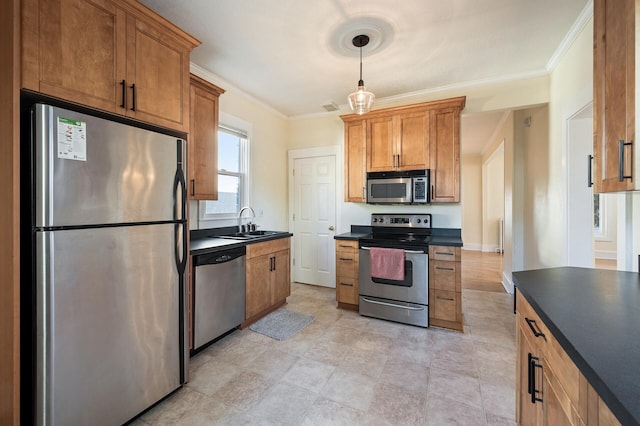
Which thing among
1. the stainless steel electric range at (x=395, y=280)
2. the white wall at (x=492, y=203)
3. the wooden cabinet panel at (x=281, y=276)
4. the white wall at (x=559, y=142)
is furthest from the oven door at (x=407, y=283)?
the white wall at (x=492, y=203)

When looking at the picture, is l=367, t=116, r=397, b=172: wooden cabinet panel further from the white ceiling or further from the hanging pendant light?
the hanging pendant light

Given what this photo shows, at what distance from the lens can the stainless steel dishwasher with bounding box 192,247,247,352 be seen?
2.31 m

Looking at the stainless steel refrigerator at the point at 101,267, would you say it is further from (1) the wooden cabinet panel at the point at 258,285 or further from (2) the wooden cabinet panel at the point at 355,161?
(2) the wooden cabinet panel at the point at 355,161

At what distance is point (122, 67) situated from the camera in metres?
1.62

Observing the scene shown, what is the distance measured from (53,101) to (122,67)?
1.41 feet

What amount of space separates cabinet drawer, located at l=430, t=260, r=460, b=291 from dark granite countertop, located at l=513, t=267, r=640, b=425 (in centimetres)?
125

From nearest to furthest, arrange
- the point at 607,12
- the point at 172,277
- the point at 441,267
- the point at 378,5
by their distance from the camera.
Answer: the point at 607,12, the point at 172,277, the point at 378,5, the point at 441,267

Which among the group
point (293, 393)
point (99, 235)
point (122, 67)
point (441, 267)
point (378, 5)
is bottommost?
point (293, 393)

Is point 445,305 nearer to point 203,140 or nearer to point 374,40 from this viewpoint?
point 374,40

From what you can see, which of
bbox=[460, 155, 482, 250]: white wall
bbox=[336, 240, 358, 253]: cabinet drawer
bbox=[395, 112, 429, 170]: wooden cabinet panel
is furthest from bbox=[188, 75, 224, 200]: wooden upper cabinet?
bbox=[460, 155, 482, 250]: white wall

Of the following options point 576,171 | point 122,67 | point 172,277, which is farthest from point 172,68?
point 576,171

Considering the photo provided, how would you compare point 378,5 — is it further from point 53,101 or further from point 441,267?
point 441,267

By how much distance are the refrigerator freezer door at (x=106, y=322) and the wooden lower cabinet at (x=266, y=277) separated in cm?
104

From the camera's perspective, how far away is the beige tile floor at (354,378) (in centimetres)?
170
